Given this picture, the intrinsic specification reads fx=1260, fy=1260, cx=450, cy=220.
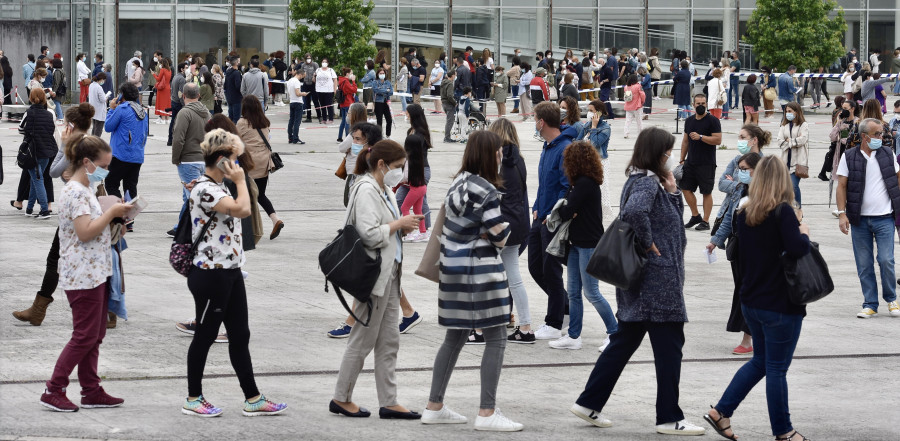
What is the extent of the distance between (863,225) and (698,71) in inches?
1389

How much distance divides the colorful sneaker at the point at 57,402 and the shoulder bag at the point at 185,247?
1.01 m

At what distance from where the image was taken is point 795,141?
609 inches

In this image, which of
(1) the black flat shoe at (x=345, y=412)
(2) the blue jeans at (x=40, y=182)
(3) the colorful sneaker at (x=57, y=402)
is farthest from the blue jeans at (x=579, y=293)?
(2) the blue jeans at (x=40, y=182)

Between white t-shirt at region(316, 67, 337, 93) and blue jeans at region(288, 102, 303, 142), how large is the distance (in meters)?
4.10

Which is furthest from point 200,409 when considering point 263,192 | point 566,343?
point 263,192

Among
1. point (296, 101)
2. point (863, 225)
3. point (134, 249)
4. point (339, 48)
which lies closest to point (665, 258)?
point (863, 225)

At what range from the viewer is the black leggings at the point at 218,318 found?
7066 mm

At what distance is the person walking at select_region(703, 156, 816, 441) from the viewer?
6883mm

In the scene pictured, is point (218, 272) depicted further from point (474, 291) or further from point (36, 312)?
point (36, 312)

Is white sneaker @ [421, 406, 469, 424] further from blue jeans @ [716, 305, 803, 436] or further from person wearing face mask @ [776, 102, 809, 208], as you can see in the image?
person wearing face mask @ [776, 102, 809, 208]

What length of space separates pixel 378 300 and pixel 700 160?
30.3 feet

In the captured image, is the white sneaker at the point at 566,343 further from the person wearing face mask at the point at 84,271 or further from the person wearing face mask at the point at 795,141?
the person wearing face mask at the point at 795,141

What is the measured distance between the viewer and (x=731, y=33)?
46.4 metres

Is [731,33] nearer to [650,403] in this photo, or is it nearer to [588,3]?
[588,3]
